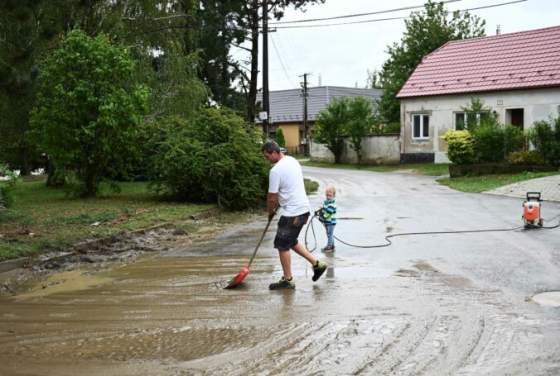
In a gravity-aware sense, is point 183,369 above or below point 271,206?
below

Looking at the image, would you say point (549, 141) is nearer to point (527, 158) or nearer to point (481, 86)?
point (527, 158)

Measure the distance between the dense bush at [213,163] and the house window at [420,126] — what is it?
781 inches

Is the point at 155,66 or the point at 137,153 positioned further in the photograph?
the point at 155,66

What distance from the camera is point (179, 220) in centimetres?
1551

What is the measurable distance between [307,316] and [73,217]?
29.5 ft

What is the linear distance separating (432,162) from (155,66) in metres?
16.8

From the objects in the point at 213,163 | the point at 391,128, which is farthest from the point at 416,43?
the point at 213,163

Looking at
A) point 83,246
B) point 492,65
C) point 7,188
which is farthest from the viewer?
point 492,65

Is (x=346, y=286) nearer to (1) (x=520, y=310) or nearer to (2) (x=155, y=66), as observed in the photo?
(1) (x=520, y=310)

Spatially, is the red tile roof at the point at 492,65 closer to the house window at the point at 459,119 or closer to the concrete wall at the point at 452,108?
the concrete wall at the point at 452,108

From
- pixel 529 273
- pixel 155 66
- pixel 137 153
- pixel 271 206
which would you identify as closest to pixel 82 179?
pixel 137 153

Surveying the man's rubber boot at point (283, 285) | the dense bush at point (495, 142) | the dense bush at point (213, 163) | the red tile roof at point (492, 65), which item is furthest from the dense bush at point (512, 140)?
the man's rubber boot at point (283, 285)

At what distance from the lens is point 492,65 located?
35625 millimetres

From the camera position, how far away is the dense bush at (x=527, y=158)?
27.5m
